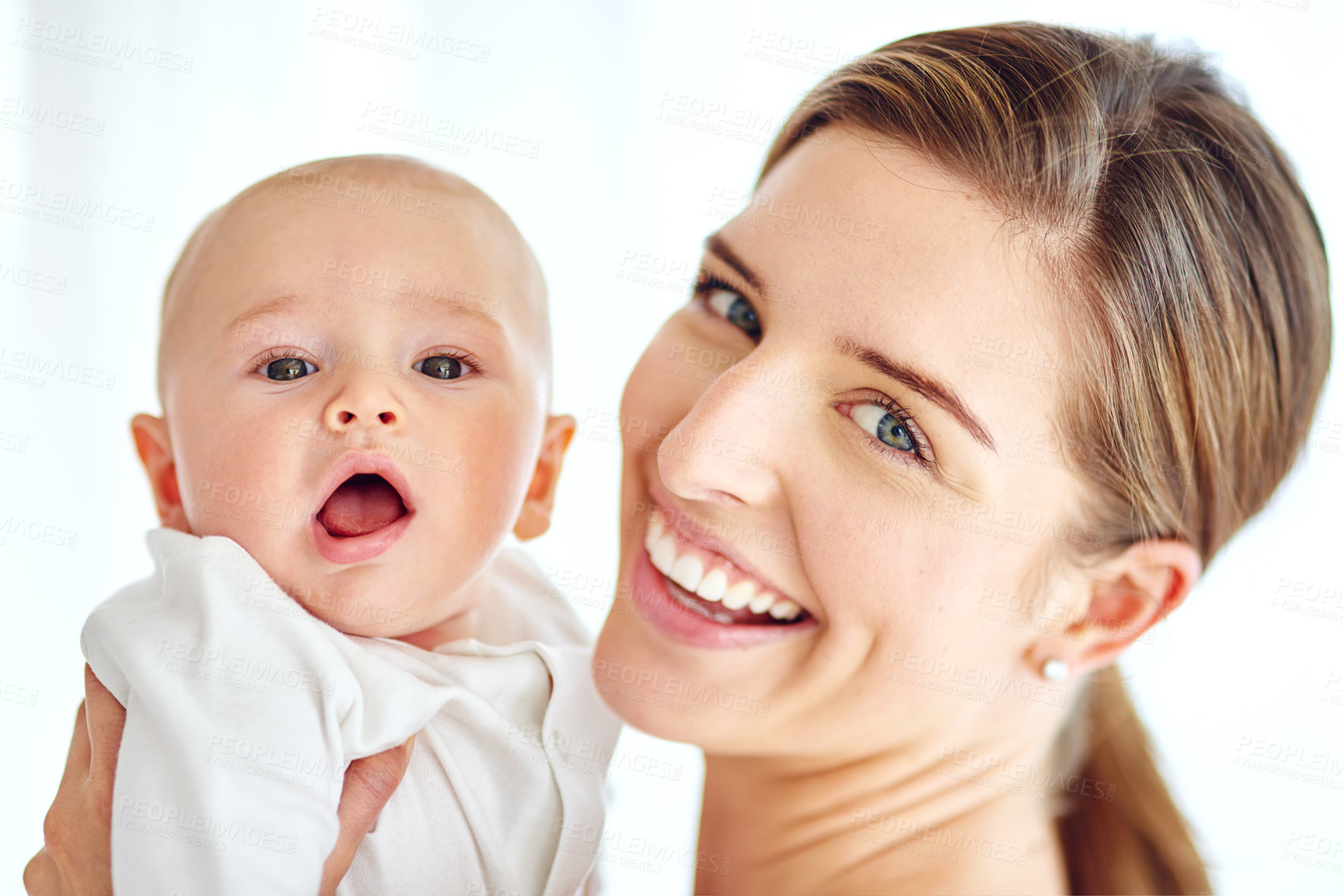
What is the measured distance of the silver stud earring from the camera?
1492 mm

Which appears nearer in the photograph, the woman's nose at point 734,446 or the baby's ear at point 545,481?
the woman's nose at point 734,446

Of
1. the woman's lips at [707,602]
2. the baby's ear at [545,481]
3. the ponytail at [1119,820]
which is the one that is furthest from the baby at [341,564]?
the ponytail at [1119,820]

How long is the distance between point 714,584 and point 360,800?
57 cm

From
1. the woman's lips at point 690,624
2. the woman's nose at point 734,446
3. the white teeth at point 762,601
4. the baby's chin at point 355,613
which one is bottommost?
the baby's chin at point 355,613

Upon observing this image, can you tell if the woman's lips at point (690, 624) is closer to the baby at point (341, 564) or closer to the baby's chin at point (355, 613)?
the baby at point (341, 564)

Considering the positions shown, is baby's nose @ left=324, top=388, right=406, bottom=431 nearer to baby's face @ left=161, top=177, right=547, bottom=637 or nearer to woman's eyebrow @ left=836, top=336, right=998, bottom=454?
baby's face @ left=161, top=177, right=547, bottom=637

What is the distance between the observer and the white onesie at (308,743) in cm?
124

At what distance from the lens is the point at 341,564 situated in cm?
144

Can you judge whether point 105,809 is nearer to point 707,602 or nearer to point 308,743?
point 308,743

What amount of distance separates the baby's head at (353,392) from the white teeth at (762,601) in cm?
41

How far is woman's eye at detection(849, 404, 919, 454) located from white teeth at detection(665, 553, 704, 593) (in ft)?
1.02

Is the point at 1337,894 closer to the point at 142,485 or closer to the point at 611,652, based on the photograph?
the point at 611,652

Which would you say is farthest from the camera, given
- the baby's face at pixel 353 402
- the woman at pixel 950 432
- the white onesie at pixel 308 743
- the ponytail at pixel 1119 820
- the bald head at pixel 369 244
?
the ponytail at pixel 1119 820

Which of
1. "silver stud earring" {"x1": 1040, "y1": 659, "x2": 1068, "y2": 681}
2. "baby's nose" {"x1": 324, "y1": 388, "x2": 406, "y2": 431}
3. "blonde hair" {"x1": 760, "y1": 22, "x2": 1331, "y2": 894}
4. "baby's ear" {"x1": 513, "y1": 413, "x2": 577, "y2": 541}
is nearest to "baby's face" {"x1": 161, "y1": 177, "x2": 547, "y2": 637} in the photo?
"baby's nose" {"x1": 324, "y1": 388, "x2": 406, "y2": 431}
